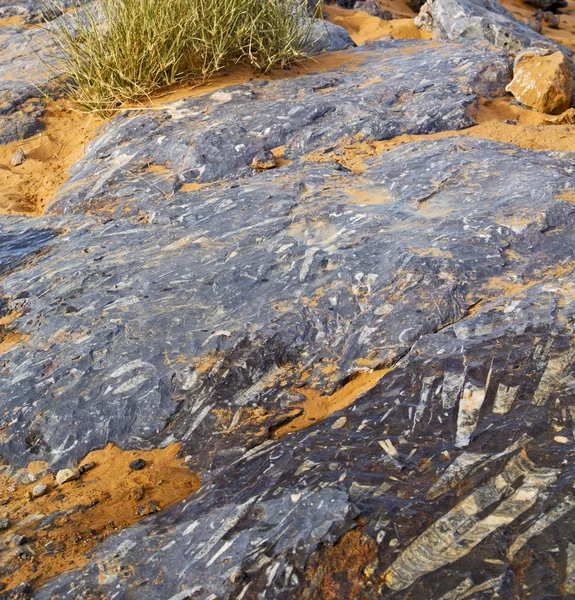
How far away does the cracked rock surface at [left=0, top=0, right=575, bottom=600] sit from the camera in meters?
1.52

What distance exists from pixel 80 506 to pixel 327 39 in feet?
14.8

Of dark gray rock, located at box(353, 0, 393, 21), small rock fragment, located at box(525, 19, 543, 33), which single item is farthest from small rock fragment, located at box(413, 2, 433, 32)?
small rock fragment, located at box(525, 19, 543, 33)

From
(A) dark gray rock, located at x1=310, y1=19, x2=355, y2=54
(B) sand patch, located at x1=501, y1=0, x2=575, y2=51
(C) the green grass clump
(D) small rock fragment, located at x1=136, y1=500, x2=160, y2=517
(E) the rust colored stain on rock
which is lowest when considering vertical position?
(B) sand patch, located at x1=501, y1=0, x2=575, y2=51

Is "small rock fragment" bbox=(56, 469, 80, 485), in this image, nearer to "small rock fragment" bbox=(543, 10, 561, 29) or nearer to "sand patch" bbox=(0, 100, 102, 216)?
"sand patch" bbox=(0, 100, 102, 216)

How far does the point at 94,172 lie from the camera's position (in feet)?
13.0

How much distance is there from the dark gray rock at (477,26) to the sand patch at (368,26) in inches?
30.7

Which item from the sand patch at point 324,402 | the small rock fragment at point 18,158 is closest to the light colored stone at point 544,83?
the sand patch at point 324,402

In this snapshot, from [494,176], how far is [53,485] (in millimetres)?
2248

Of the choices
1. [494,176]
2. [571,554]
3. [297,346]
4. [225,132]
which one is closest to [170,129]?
[225,132]

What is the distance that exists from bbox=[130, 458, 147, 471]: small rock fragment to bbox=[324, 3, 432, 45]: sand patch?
215 inches

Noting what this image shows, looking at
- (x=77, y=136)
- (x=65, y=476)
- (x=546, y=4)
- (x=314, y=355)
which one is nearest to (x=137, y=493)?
(x=65, y=476)

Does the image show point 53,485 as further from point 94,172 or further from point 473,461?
point 94,172

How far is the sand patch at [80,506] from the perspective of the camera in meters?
1.79

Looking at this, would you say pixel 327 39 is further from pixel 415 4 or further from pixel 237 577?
pixel 237 577
